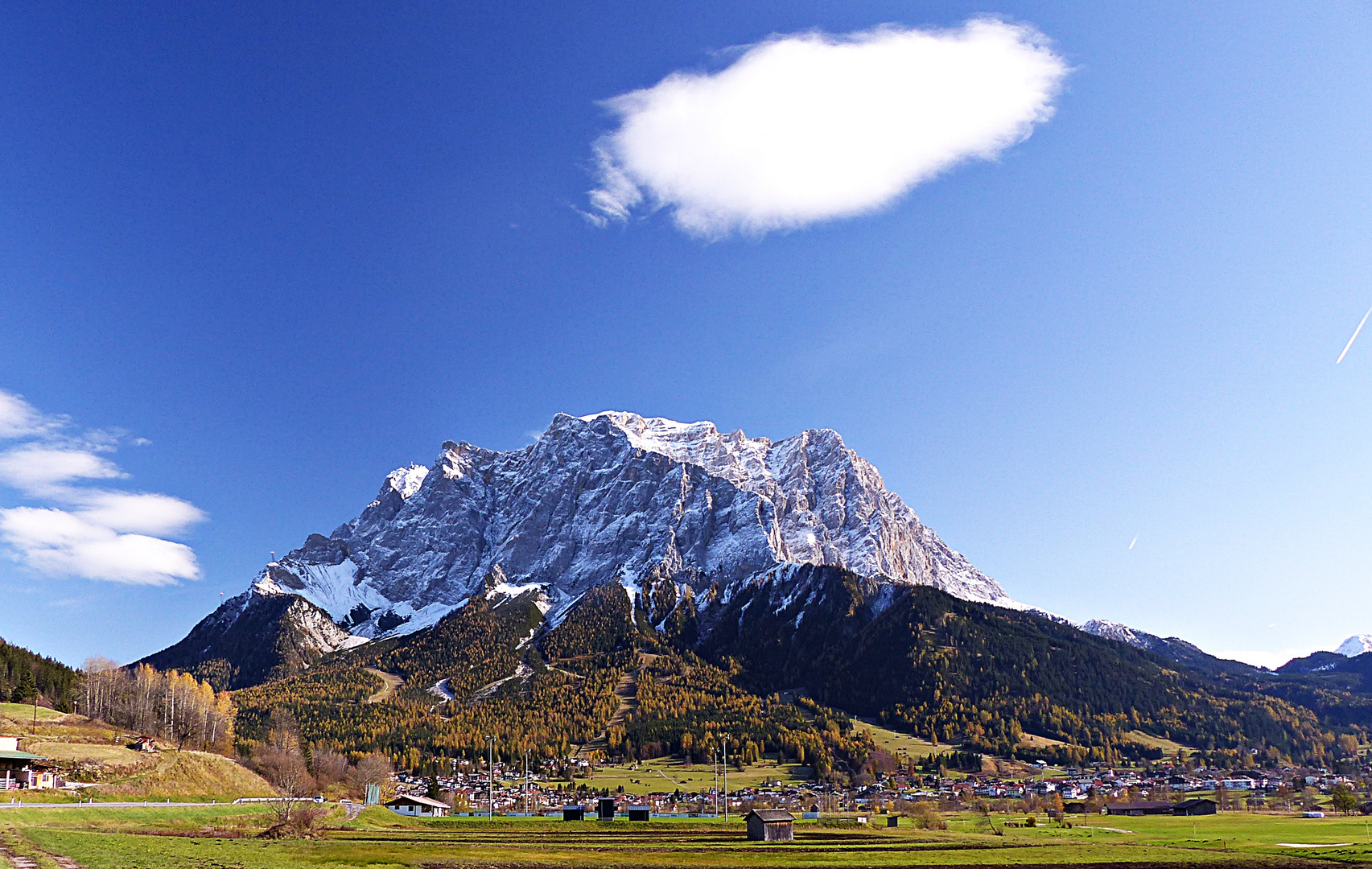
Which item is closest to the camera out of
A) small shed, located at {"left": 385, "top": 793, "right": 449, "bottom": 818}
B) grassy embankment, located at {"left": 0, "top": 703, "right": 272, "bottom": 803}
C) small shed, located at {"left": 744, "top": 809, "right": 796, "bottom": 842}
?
small shed, located at {"left": 744, "top": 809, "right": 796, "bottom": 842}

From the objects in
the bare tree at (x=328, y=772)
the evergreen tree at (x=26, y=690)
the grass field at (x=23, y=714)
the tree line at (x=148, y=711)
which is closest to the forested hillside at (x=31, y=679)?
the evergreen tree at (x=26, y=690)

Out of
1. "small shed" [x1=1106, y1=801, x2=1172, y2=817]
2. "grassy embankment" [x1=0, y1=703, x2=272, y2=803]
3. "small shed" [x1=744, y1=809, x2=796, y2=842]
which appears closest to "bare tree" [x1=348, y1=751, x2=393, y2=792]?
"grassy embankment" [x1=0, y1=703, x2=272, y2=803]

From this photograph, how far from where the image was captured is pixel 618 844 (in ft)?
285

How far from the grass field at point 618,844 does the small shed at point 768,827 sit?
7.01 feet

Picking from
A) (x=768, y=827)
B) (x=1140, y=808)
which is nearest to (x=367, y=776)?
(x=768, y=827)

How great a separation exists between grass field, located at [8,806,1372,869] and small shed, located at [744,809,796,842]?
7.01 ft

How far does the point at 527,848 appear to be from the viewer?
262 feet

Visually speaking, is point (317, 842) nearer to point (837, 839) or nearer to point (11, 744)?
point (837, 839)

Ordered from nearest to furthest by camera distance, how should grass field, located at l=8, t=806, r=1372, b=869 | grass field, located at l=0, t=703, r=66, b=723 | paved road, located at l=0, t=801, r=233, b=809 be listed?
grass field, located at l=8, t=806, r=1372, b=869 < paved road, located at l=0, t=801, r=233, b=809 < grass field, located at l=0, t=703, r=66, b=723

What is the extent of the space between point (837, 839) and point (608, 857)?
37233mm

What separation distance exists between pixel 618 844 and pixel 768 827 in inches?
704

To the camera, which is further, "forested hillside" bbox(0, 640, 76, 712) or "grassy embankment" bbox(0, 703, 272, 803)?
"forested hillside" bbox(0, 640, 76, 712)

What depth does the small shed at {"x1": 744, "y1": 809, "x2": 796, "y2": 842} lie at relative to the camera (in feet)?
310

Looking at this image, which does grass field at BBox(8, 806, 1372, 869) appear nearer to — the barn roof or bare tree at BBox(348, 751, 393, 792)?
the barn roof
